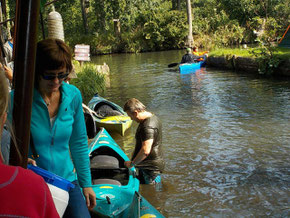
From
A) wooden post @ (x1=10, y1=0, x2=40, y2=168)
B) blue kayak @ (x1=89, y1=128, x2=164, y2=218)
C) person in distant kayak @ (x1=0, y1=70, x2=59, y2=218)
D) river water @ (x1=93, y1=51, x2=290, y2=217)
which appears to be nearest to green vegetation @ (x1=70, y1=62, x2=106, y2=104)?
river water @ (x1=93, y1=51, x2=290, y2=217)

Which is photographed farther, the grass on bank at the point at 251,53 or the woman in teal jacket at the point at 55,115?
the grass on bank at the point at 251,53

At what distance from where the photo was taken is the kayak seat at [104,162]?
521cm

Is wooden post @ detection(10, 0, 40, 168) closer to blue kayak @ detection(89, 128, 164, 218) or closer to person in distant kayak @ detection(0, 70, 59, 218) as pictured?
person in distant kayak @ detection(0, 70, 59, 218)

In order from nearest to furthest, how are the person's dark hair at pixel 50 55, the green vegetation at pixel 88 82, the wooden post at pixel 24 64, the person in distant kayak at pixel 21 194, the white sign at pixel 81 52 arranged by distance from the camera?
the person in distant kayak at pixel 21 194 → the wooden post at pixel 24 64 → the person's dark hair at pixel 50 55 → the white sign at pixel 81 52 → the green vegetation at pixel 88 82

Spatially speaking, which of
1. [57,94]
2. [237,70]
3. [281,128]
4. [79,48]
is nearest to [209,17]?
[237,70]

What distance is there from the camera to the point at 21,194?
0.89 meters

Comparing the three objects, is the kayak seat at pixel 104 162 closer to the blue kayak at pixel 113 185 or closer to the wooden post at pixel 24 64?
the blue kayak at pixel 113 185

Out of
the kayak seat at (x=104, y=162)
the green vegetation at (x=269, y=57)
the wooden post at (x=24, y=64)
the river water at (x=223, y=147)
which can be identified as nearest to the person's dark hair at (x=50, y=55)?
the wooden post at (x=24, y=64)

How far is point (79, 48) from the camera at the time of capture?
11102 millimetres

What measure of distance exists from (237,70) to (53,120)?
54.1ft

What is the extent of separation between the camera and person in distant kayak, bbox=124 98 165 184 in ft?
15.8

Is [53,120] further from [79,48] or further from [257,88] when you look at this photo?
[257,88]

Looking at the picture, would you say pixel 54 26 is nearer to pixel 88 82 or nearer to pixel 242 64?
pixel 88 82

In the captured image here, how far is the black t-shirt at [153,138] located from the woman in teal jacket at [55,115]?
2.48 meters
